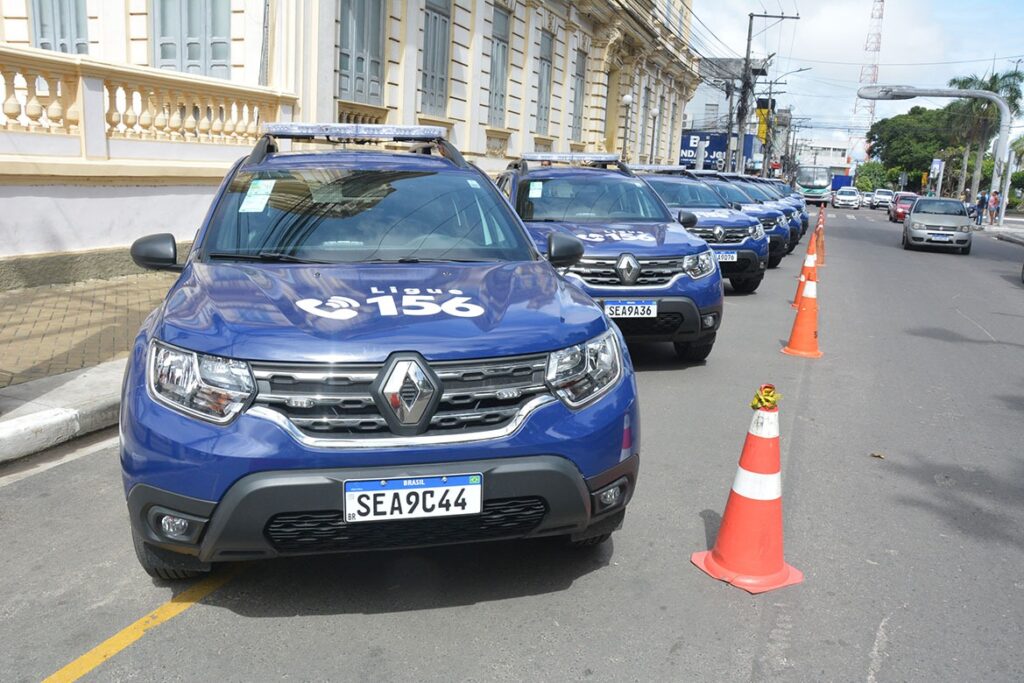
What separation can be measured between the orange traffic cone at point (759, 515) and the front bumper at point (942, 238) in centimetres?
2436

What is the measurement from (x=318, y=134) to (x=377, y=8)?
40.8 feet

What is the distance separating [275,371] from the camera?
3096 mm

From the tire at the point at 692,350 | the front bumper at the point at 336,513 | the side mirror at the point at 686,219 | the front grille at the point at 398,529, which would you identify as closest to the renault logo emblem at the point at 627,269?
the tire at the point at 692,350

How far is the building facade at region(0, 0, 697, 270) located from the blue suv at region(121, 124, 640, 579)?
24.3 ft

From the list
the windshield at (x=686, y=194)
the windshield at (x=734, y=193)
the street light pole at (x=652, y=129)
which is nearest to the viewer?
the windshield at (x=686, y=194)

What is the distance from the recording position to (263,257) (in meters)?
4.22

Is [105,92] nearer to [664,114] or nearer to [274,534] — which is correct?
[274,534]

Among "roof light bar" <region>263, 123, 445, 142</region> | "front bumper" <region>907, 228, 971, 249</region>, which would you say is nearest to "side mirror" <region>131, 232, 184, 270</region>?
"roof light bar" <region>263, 123, 445, 142</region>

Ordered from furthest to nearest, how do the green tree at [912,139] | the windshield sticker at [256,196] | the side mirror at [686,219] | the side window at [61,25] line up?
the green tree at [912,139]
the side window at [61,25]
the side mirror at [686,219]
the windshield sticker at [256,196]

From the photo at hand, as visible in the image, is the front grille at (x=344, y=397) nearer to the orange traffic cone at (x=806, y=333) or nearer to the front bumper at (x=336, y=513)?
the front bumper at (x=336, y=513)

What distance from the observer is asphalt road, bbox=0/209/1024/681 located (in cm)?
320

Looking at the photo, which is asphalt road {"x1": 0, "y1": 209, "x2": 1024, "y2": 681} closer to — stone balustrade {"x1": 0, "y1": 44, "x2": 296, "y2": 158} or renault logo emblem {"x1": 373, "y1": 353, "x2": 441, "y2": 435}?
renault logo emblem {"x1": 373, "y1": 353, "x2": 441, "y2": 435}

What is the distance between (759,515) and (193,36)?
12658 millimetres

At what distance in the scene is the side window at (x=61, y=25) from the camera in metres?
14.2
